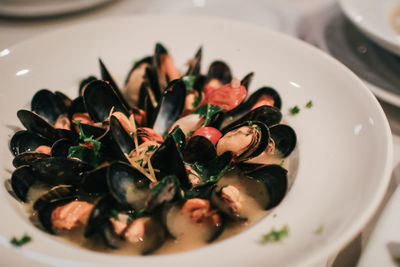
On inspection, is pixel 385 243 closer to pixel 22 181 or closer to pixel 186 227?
pixel 186 227

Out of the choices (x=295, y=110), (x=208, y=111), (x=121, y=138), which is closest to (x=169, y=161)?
(x=121, y=138)

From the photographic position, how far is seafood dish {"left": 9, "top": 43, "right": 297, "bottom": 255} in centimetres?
121

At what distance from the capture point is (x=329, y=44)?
2.06 metres

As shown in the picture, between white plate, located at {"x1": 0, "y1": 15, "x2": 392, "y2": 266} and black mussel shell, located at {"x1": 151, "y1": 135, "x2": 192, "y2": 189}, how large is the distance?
0.29m

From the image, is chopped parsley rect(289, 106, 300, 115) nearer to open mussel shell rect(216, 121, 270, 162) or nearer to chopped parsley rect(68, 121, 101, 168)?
open mussel shell rect(216, 121, 270, 162)

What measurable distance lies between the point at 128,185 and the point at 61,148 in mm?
349

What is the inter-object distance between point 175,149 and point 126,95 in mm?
665

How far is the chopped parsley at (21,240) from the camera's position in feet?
3.52

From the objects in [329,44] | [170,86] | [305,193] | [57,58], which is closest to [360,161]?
[305,193]

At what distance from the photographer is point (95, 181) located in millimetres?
1276

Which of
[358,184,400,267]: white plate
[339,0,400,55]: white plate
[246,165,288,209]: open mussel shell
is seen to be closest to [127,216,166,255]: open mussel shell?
[246,165,288,209]: open mussel shell

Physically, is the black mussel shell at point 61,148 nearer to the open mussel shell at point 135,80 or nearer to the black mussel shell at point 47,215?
the black mussel shell at point 47,215

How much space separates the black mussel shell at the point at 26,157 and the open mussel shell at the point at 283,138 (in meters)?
0.92

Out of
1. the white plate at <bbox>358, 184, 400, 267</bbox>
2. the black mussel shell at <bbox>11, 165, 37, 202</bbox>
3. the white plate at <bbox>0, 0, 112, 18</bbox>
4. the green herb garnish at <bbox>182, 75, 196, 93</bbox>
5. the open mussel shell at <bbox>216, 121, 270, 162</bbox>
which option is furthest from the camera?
the white plate at <bbox>0, 0, 112, 18</bbox>
